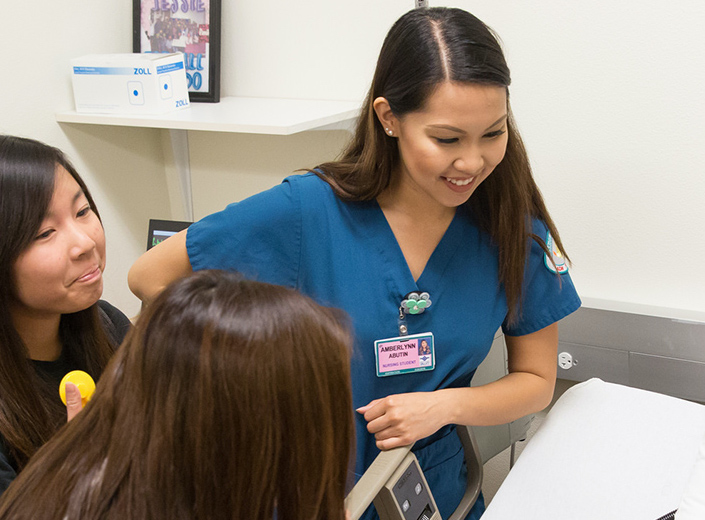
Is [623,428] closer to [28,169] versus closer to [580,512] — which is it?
[580,512]

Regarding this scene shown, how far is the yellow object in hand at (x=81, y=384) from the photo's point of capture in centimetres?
110

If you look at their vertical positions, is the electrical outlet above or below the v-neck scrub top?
below

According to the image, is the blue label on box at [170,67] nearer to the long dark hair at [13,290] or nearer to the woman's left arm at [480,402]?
the long dark hair at [13,290]

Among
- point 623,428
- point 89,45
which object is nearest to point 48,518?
point 623,428

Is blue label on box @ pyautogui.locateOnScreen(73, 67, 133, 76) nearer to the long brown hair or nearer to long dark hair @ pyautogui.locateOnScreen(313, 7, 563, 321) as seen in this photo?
long dark hair @ pyautogui.locateOnScreen(313, 7, 563, 321)

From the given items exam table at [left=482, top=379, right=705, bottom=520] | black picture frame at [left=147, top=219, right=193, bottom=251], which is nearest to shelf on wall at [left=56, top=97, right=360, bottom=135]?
black picture frame at [left=147, top=219, right=193, bottom=251]

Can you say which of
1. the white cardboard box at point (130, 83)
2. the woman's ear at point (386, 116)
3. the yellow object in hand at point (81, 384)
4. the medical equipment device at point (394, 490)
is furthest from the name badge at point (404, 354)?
the white cardboard box at point (130, 83)

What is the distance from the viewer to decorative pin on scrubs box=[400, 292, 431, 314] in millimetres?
1272

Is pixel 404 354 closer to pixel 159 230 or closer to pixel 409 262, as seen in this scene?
pixel 409 262

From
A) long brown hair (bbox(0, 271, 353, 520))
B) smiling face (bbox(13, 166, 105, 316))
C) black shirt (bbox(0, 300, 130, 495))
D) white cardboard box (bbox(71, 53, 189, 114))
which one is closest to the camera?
long brown hair (bbox(0, 271, 353, 520))

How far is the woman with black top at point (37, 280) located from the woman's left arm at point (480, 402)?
49 cm

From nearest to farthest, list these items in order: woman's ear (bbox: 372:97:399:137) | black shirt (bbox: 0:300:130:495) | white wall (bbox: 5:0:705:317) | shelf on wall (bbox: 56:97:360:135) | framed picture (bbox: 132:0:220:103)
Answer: black shirt (bbox: 0:300:130:495), woman's ear (bbox: 372:97:399:137), white wall (bbox: 5:0:705:317), shelf on wall (bbox: 56:97:360:135), framed picture (bbox: 132:0:220:103)

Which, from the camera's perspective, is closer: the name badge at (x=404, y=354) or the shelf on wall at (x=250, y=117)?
the name badge at (x=404, y=354)

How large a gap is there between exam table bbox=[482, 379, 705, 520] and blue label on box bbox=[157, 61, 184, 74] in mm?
1316
